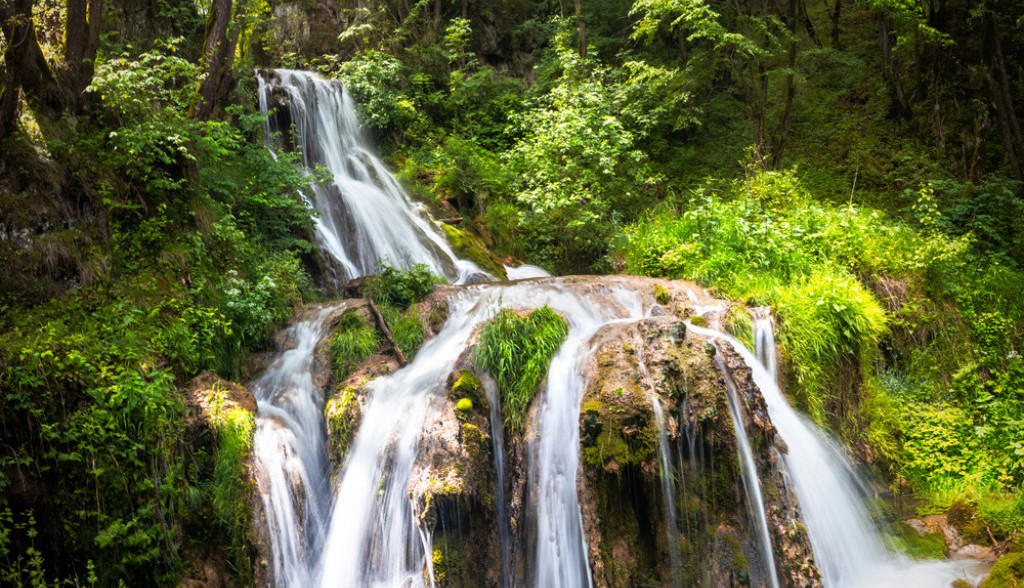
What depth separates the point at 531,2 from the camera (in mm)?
19328

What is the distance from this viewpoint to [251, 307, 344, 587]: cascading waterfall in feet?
16.2

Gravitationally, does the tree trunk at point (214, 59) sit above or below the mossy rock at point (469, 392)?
above

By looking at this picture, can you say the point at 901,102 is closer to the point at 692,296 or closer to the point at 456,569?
the point at 692,296

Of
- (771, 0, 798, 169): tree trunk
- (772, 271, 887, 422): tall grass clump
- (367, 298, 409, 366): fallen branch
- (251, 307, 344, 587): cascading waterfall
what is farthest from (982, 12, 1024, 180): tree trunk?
(251, 307, 344, 587): cascading waterfall

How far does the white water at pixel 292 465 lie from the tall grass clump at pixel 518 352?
191 centimetres

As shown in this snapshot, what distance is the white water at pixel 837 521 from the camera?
16.6 feet

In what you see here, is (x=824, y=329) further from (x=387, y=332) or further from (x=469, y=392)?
(x=387, y=332)

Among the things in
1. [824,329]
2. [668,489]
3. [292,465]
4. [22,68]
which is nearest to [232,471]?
[292,465]

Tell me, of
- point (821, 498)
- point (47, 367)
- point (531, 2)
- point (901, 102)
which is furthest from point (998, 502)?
point (531, 2)

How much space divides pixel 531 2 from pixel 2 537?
19906 mm

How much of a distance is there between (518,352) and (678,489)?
6.59ft

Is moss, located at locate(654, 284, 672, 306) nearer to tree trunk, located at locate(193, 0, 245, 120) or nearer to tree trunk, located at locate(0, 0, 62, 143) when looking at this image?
tree trunk, located at locate(193, 0, 245, 120)

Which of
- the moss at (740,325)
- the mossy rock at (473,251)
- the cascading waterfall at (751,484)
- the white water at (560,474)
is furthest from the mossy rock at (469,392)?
the mossy rock at (473,251)

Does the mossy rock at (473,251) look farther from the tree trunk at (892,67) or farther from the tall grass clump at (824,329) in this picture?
the tree trunk at (892,67)
